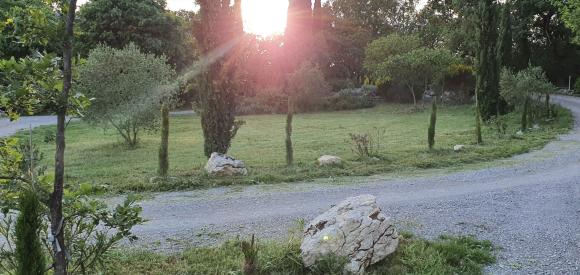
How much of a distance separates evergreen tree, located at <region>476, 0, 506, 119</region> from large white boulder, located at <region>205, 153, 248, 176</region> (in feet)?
64.0

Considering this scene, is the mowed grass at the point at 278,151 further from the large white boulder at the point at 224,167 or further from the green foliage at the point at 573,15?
the green foliage at the point at 573,15

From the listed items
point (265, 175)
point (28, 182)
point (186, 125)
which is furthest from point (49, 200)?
point (186, 125)

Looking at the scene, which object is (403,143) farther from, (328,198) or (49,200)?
(49,200)

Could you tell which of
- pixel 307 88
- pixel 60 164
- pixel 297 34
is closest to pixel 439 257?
pixel 60 164

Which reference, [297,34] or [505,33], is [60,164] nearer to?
[505,33]

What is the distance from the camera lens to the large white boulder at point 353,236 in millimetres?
5730

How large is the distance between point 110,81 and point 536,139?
1744cm

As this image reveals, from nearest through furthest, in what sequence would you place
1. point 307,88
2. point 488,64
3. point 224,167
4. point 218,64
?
point 224,167
point 218,64
point 488,64
point 307,88

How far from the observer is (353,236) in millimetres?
5887

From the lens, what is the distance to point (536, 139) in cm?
1855

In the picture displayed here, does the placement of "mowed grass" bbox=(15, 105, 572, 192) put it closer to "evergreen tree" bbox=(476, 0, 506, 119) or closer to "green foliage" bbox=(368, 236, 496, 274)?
"evergreen tree" bbox=(476, 0, 506, 119)

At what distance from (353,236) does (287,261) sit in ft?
3.01

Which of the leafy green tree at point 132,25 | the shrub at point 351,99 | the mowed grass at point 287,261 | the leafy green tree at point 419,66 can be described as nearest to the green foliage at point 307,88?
the shrub at point 351,99

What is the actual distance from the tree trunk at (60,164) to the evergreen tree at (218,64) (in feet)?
34.3
